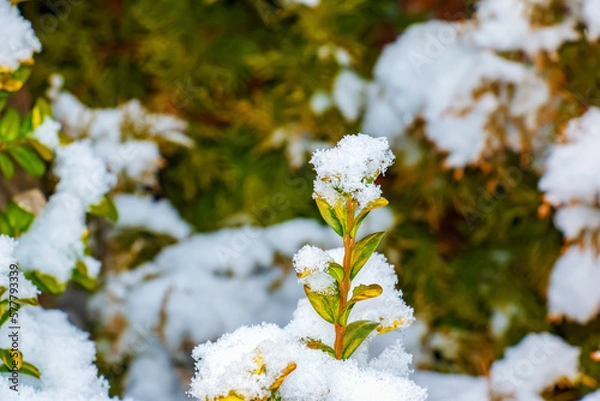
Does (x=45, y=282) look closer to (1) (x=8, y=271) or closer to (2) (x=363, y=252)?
(1) (x=8, y=271)

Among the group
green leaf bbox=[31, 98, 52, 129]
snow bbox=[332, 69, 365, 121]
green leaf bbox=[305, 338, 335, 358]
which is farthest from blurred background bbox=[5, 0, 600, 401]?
green leaf bbox=[305, 338, 335, 358]

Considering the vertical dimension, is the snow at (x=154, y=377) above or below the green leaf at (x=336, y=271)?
above

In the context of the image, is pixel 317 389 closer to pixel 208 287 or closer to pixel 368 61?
pixel 208 287

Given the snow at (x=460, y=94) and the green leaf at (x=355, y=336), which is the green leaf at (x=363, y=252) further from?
the snow at (x=460, y=94)

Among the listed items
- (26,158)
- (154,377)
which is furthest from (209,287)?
(26,158)

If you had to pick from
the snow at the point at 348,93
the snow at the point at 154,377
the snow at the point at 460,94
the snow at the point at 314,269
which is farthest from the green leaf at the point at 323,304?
the snow at the point at 348,93

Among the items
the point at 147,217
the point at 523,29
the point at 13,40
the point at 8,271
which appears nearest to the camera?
the point at 8,271
